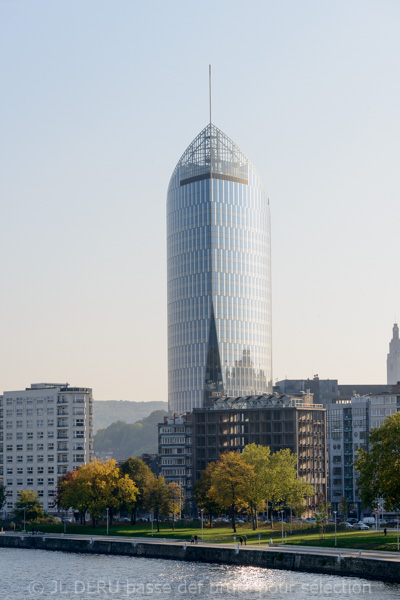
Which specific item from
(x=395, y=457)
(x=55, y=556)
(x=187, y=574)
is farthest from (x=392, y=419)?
(x=55, y=556)

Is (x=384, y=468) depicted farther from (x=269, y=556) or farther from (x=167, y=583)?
(x=167, y=583)

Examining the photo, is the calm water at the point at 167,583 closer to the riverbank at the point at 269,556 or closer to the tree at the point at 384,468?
the riverbank at the point at 269,556

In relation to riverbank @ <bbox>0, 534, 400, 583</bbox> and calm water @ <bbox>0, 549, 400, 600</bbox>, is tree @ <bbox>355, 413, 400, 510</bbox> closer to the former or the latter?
riverbank @ <bbox>0, 534, 400, 583</bbox>

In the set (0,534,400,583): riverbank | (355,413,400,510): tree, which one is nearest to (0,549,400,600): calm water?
(0,534,400,583): riverbank

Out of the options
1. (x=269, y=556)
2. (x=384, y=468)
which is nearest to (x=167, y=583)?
(x=269, y=556)

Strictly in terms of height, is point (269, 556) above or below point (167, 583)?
above

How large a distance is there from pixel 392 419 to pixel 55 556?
6528 centimetres

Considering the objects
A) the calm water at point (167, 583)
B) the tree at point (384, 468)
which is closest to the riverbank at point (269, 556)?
the calm water at point (167, 583)

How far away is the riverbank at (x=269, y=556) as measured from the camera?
465 feet

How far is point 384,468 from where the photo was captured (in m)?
159

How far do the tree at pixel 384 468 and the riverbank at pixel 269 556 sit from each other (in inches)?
388

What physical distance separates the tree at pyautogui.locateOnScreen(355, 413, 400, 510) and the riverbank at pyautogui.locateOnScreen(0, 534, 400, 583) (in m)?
9.85

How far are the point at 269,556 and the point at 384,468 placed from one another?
20.8 metres

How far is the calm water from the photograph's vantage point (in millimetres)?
133875
